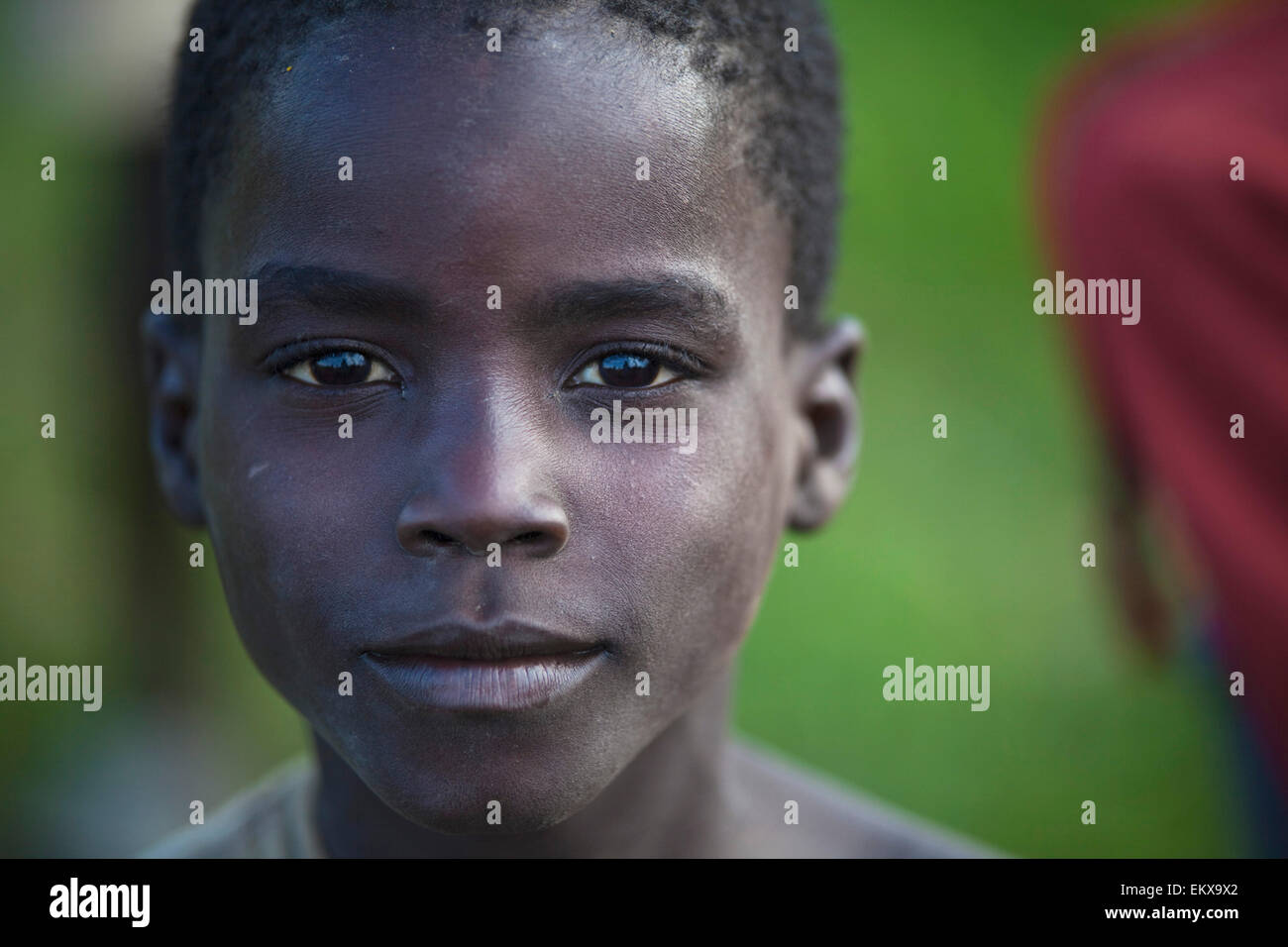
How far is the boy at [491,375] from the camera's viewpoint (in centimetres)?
124

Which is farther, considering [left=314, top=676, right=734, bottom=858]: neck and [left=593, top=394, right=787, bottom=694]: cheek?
[left=314, top=676, right=734, bottom=858]: neck

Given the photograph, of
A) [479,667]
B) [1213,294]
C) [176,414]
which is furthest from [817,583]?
[479,667]

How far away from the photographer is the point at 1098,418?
9.89 feet

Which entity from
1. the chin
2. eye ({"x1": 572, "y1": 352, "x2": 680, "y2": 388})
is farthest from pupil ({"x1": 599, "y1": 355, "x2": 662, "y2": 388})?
the chin

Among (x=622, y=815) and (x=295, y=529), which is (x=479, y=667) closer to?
(x=295, y=529)

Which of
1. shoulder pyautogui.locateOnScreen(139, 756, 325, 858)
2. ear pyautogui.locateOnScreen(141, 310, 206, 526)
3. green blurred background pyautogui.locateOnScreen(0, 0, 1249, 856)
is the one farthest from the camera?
green blurred background pyautogui.locateOnScreen(0, 0, 1249, 856)

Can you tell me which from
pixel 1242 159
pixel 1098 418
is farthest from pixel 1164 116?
pixel 1098 418

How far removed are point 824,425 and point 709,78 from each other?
49 cm

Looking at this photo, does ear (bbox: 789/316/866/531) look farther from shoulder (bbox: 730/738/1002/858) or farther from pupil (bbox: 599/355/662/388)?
shoulder (bbox: 730/738/1002/858)

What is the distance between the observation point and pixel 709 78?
1.37 metres

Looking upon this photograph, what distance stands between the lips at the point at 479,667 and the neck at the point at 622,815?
363 mm

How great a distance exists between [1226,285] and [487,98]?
1729 millimetres

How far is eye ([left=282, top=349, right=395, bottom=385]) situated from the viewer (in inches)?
51.5

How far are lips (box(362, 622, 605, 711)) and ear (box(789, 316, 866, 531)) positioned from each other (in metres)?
0.47
